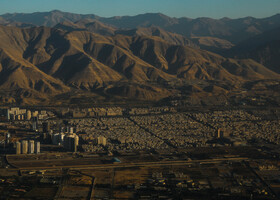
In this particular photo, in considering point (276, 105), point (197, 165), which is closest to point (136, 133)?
point (197, 165)

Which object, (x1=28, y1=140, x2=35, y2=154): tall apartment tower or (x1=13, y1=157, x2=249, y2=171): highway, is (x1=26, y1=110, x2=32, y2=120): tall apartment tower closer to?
(x1=28, y1=140, x2=35, y2=154): tall apartment tower

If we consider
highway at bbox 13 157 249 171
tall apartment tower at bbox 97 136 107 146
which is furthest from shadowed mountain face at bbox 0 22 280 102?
highway at bbox 13 157 249 171

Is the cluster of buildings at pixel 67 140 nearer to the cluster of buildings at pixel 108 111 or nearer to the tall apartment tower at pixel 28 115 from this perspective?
the tall apartment tower at pixel 28 115

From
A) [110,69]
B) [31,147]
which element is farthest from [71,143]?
[110,69]

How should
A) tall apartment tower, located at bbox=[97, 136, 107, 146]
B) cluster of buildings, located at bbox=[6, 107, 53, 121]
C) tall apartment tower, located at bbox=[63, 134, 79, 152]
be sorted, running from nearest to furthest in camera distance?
tall apartment tower, located at bbox=[63, 134, 79, 152]
tall apartment tower, located at bbox=[97, 136, 107, 146]
cluster of buildings, located at bbox=[6, 107, 53, 121]

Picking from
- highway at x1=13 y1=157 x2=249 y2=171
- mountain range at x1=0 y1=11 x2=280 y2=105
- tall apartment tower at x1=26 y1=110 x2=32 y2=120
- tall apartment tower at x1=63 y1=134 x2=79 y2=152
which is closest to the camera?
highway at x1=13 y1=157 x2=249 y2=171

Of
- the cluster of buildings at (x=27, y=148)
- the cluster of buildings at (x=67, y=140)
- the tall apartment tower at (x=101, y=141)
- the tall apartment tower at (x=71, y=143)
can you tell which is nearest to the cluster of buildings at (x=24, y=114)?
the cluster of buildings at (x=67, y=140)

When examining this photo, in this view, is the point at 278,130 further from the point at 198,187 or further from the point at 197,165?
the point at 198,187

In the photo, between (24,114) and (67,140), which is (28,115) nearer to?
(24,114)

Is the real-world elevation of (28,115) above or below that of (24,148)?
above
